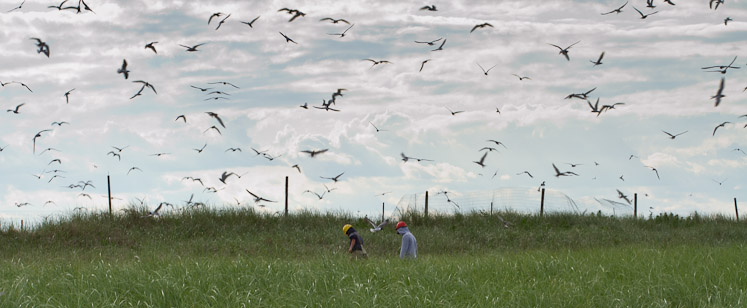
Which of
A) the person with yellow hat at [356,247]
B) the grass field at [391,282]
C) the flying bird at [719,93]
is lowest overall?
the person with yellow hat at [356,247]

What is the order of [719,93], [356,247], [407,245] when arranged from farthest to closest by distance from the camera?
1. [356,247]
2. [407,245]
3. [719,93]

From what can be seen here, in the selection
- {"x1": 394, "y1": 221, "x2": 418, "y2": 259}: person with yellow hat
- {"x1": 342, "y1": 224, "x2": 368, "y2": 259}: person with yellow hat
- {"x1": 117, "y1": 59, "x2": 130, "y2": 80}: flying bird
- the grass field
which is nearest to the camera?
the grass field

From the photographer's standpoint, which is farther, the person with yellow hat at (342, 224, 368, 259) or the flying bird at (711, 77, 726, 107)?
the person with yellow hat at (342, 224, 368, 259)

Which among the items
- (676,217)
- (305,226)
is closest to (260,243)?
(305,226)

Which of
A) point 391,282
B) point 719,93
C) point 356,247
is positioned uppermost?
point 719,93

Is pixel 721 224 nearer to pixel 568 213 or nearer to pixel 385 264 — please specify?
pixel 568 213

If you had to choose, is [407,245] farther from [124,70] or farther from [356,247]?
[124,70]

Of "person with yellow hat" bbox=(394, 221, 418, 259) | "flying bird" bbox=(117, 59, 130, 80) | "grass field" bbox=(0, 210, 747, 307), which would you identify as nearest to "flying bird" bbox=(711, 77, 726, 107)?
"grass field" bbox=(0, 210, 747, 307)

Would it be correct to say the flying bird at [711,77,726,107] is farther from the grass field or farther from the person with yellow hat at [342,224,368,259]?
the person with yellow hat at [342,224,368,259]

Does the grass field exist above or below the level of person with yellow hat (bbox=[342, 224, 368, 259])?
above

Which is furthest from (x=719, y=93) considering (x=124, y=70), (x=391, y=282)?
(x=124, y=70)

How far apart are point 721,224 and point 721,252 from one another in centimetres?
1550

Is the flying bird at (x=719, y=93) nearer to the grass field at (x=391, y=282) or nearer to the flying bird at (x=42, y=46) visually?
the grass field at (x=391, y=282)

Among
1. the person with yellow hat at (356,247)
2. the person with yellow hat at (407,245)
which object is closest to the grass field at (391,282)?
the person with yellow hat at (407,245)
